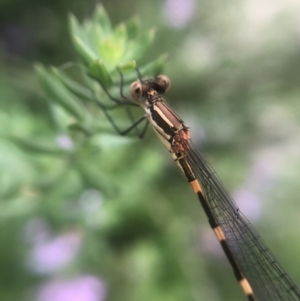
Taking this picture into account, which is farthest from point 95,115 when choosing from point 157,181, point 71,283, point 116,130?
point 71,283

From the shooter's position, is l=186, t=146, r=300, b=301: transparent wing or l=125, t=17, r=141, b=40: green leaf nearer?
l=125, t=17, r=141, b=40: green leaf

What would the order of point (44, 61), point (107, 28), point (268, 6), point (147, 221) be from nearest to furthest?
1. point (107, 28)
2. point (147, 221)
3. point (44, 61)
4. point (268, 6)

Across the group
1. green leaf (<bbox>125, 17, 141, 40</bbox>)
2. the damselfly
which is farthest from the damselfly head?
green leaf (<bbox>125, 17, 141, 40</bbox>)

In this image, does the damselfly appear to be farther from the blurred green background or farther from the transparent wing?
the blurred green background

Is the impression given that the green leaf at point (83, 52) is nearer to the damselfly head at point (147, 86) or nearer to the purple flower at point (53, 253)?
the damselfly head at point (147, 86)

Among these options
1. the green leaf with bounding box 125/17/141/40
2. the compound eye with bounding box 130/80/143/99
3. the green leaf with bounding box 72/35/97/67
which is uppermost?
the green leaf with bounding box 125/17/141/40

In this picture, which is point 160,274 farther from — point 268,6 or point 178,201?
point 268,6
